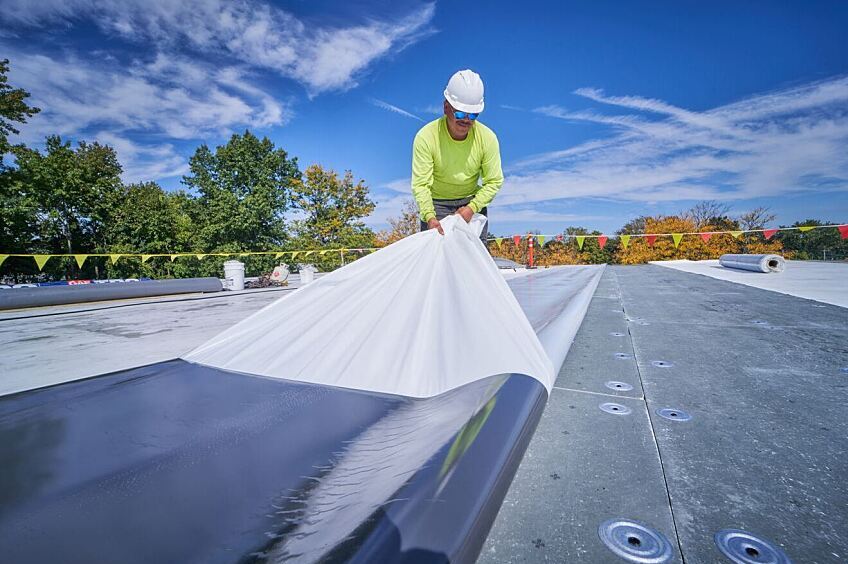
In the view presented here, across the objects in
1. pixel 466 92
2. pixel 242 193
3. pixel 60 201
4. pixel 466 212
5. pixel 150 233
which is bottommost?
pixel 466 212

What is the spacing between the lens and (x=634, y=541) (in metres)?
0.56

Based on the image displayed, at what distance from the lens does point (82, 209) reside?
16625 millimetres

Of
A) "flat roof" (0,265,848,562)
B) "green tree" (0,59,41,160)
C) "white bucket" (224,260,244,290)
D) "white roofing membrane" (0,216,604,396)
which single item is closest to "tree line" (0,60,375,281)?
"green tree" (0,59,41,160)

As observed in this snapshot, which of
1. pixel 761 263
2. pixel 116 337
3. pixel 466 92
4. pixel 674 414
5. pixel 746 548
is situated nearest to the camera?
pixel 746 548

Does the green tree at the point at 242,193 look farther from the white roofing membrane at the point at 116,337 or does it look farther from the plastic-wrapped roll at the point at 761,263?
the plastic-wrapped roll at the point at 761,263

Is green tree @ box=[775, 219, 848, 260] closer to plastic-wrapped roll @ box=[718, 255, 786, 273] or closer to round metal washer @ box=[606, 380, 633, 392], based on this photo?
plastic-wrapped roll @ box=[718, 255, 786, 273]

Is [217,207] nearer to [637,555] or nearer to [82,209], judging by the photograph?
[82,209]

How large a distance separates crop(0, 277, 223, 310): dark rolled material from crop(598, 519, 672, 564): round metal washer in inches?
277

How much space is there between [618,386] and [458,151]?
62.6 inches

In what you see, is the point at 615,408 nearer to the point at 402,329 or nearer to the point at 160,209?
the point at 402,329

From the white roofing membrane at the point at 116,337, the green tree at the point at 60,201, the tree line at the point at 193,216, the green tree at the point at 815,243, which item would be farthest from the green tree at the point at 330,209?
the green tree at the point at 815,243

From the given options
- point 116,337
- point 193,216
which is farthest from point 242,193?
point 116,337

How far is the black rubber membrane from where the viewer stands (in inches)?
19.4

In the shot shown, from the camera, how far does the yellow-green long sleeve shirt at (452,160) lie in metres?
2.12
